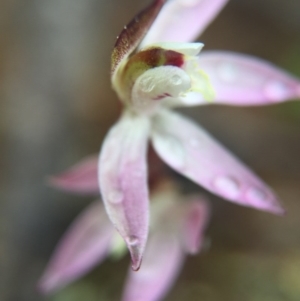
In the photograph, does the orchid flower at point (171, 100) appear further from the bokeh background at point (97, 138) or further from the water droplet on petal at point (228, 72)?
the bokeh background at point (97, 138)

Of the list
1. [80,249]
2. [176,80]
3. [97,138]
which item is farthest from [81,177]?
[97,138]

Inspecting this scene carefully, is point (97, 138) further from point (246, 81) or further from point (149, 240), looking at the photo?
point (246, 81)

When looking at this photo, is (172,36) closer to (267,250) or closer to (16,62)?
(267,250)

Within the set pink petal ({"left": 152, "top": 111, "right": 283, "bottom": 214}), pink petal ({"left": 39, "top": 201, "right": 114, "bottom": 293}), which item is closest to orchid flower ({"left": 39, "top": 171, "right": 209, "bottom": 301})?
pink petal ({"left": 39, "top": 201, "right": 114, "bottom": 293})

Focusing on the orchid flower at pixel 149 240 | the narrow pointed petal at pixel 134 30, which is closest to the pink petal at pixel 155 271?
the orchid flower at pixel 149 240

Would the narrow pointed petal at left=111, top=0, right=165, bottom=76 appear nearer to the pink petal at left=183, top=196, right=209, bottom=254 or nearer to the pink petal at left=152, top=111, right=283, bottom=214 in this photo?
the pink petal at left=152, top=111, right=283, bottom=214

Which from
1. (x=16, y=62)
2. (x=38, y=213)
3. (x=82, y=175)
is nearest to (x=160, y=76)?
(x=82, y=175)

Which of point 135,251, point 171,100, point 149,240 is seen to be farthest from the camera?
point 149,240
